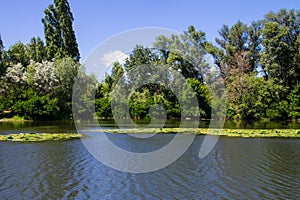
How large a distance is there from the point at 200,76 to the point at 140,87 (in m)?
9.99

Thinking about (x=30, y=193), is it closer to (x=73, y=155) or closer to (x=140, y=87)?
(x=73, y=155)

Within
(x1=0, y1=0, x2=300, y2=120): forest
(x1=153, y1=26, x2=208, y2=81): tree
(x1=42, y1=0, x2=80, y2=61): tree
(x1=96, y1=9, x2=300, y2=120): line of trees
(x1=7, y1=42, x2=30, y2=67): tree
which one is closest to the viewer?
(x1=0, y1=0, x2=300, y2=120): forest

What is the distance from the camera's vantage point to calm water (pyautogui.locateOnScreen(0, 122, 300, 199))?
9906 millimetres

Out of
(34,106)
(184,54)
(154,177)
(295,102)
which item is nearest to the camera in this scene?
(154,177)

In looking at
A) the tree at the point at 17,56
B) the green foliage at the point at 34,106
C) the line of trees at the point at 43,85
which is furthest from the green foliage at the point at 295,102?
the tree at the point at 17,56

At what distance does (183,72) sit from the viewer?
57.7 metres

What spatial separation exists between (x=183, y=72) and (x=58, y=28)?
795 inches

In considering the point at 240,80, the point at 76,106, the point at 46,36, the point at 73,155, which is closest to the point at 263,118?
the point at 240,80

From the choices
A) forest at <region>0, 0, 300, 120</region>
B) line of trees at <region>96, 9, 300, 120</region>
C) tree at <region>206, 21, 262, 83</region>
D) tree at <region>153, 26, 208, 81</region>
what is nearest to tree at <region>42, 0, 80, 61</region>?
forest at <region>0, 0, 300, 120</region>

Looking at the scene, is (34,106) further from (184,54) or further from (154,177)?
(154,177)

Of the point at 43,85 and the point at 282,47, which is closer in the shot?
the point at 43,85

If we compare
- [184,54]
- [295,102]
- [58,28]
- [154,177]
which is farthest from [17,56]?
[154,177]

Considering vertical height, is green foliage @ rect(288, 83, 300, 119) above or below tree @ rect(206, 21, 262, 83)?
below

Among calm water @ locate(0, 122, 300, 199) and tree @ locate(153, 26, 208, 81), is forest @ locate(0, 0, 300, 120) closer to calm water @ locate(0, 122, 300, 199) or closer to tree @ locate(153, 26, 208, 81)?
tree @ locate(153, 26, 208, 81)
